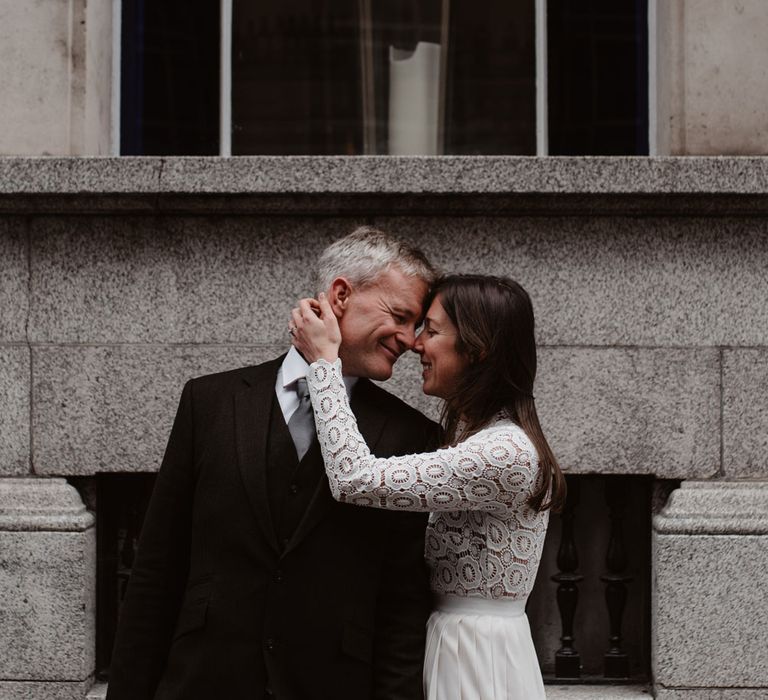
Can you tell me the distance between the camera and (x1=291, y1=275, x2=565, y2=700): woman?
2.86 metres

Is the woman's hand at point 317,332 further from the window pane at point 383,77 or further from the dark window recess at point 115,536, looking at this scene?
the window pane at point 383,77

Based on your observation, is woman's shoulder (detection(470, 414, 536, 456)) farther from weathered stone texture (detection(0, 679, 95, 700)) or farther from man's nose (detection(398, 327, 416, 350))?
weathered stone texture (detection(0, 679, 95, 700))

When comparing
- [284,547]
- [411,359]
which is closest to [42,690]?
[411,359]

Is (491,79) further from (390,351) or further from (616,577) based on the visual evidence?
(390,351)

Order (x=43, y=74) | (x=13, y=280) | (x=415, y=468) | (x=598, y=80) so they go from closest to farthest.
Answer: (x=415, y=468), (x=13, y=280), (x=43, y=74), (x=598, y=80)

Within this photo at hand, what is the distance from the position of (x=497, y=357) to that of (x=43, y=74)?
310cm

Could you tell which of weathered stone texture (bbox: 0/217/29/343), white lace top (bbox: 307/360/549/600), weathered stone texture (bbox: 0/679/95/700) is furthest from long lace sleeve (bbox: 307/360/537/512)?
weathered stone texture (bbox: 0/679/95/700)

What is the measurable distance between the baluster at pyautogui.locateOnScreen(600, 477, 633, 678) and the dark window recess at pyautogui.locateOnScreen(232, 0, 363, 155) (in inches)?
90.1

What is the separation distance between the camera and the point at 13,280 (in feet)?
15.6

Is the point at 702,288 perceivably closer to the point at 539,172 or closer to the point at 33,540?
the point at 539,172

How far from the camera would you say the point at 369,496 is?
2752mm

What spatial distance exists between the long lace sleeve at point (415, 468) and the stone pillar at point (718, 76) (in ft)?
8.73

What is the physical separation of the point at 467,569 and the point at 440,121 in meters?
3.06

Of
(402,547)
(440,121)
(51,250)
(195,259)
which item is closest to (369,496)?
(402,547)
